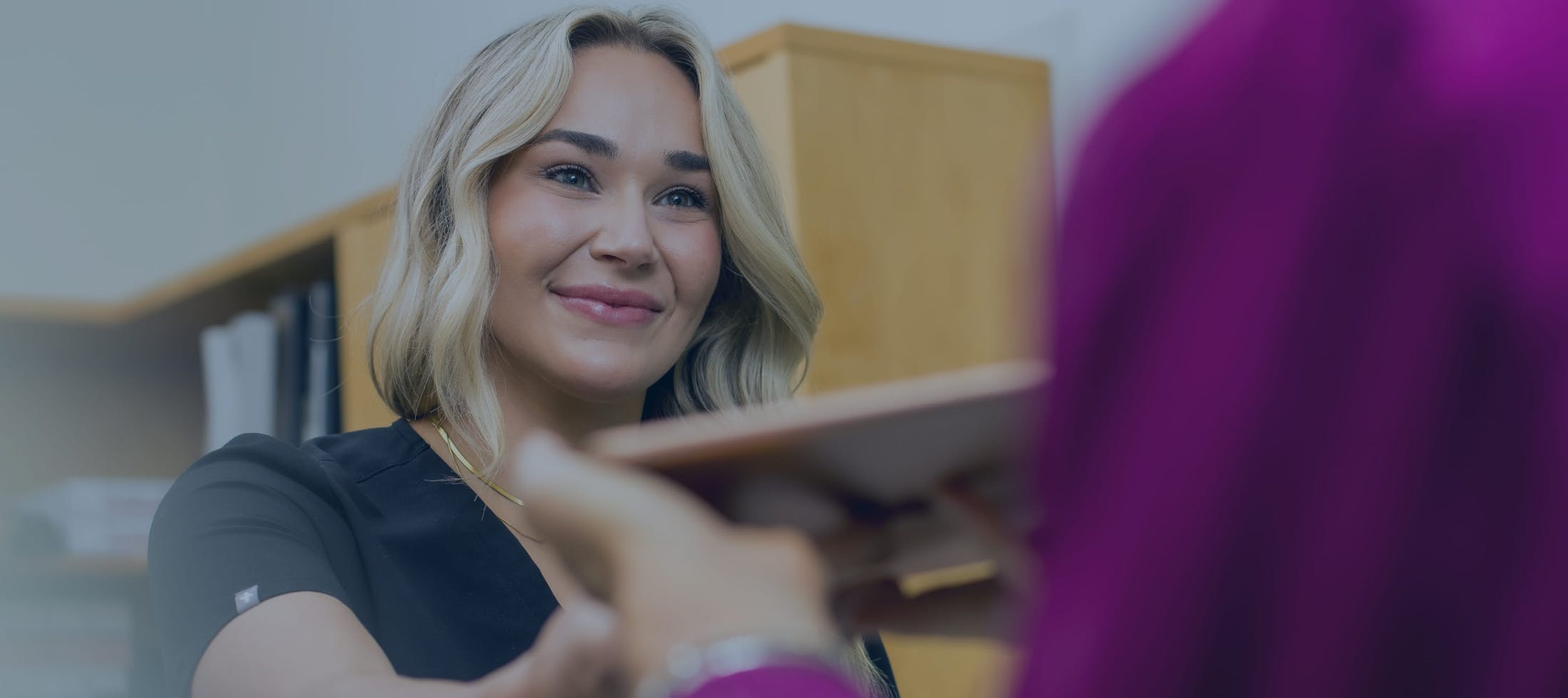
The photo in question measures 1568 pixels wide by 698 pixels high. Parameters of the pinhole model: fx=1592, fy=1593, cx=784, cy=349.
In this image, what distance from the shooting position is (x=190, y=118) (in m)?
3.43

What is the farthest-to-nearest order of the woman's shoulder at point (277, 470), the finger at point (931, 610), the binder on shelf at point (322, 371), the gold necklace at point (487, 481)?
1. the binder on shelf at point (322, 371)
2. the gold necklace at point (487, 481)
3. the woman's shoulder at point (277, 470)
4. the finger at point (931, 610)

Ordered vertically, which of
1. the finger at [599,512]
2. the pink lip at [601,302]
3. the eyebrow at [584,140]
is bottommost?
the pink lip at [601,302]

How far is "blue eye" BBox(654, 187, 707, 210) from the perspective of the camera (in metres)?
1.59

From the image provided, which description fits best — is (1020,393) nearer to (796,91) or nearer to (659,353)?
(659,353)

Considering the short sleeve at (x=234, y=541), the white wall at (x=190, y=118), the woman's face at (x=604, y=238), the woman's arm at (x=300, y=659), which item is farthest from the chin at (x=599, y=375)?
the white wall at (x=190, y=118)

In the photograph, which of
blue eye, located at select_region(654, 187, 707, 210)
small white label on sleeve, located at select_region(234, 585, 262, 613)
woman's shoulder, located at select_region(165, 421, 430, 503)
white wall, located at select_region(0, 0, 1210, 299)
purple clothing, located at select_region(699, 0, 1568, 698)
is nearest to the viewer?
purple clothing, located at select_region(699, 0, 1568, 698)

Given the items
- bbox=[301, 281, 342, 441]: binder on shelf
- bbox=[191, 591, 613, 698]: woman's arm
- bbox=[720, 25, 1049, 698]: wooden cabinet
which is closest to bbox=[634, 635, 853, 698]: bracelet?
bbox=[191, 591, 613, 698]: woman's arm

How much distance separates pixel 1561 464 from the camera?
1.27 feet

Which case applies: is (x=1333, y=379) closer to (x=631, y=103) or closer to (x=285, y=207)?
(x=631, y=103)

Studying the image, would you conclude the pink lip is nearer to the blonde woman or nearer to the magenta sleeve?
the blonde woman

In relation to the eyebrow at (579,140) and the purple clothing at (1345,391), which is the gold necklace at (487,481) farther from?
the purple clothing at (1345,391)

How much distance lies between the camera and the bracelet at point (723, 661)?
44 centimetres

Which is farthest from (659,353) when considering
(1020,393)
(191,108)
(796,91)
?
(191,108)

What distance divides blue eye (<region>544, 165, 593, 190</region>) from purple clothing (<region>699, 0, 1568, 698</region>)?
1.15 metres
